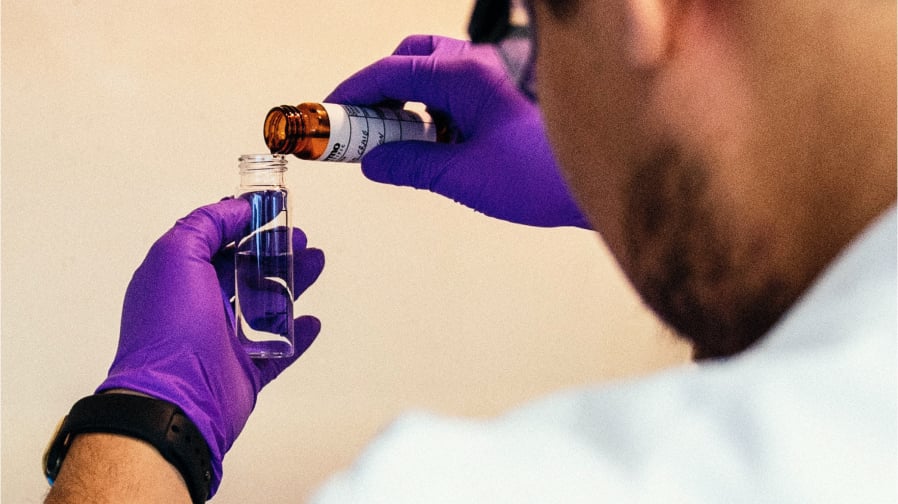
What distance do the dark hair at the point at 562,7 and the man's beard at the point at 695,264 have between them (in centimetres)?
8

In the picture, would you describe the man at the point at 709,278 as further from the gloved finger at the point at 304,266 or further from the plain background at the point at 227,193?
the plain background at the point at 227,193

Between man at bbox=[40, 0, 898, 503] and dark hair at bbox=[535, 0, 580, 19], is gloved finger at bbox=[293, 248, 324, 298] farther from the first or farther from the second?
dark hair at bbox=[535, 0, 580, 19]

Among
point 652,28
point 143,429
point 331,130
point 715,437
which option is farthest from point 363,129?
point 715,437

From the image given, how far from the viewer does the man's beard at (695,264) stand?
35 centimetres

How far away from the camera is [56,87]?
960mm

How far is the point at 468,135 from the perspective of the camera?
2.75 ft

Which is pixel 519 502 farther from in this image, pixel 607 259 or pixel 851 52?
pixel 607 259

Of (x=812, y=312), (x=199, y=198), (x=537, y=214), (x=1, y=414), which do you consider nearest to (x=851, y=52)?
(x=812, y=312)

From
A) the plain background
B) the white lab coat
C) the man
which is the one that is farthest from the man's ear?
the plain background

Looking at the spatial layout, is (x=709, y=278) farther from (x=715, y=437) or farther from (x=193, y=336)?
(x=193, y=336)

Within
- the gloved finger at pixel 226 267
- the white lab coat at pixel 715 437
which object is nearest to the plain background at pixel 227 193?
the gloved finger at pixel 226 267

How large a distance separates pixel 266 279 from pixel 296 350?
4.7 inches

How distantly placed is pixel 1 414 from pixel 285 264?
440mm

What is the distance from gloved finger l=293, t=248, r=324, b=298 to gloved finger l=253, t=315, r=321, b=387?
0.13ft
